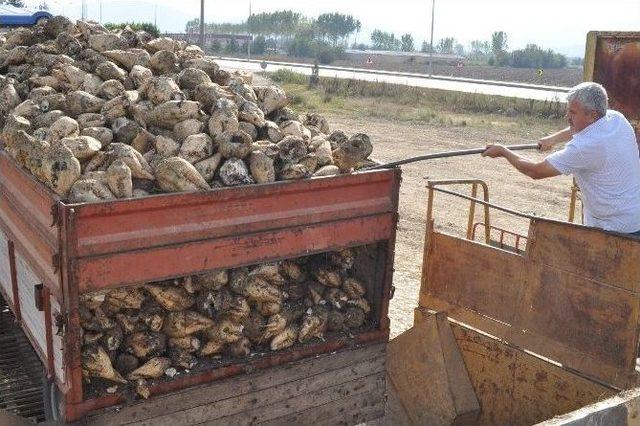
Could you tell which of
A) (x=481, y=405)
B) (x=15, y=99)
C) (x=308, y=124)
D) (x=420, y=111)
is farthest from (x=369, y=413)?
(x=420, y=111)

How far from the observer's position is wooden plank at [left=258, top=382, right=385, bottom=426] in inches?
177

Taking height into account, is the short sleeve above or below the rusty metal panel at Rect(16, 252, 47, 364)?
above

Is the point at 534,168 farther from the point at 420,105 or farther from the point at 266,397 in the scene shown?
the point at 420,105

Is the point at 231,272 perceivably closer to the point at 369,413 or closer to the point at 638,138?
the point at 369,413

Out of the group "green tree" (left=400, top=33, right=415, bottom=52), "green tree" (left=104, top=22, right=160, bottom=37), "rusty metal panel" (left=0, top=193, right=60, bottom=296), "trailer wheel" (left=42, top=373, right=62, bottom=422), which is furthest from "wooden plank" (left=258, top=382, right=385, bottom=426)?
"green tree" (left=400, top=33, right=415, bottom=52)

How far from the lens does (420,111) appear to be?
2614 centimetres

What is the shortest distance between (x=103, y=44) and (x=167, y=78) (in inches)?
48.7

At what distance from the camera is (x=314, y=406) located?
14.9ft

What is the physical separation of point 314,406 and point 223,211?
1401 mm

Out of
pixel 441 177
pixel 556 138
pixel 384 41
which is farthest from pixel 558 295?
pixel 384 41

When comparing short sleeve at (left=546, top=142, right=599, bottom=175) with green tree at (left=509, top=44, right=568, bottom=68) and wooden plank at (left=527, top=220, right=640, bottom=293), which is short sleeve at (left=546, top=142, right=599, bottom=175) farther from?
green tree at (left=509, top=44, right=568, bottom=68)

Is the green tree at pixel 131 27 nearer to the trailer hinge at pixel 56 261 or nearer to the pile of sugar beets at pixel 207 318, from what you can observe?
the pile of sugar beets at pixel 207 318

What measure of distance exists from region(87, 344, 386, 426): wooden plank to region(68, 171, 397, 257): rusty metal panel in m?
0.86

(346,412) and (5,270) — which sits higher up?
(5,270)
